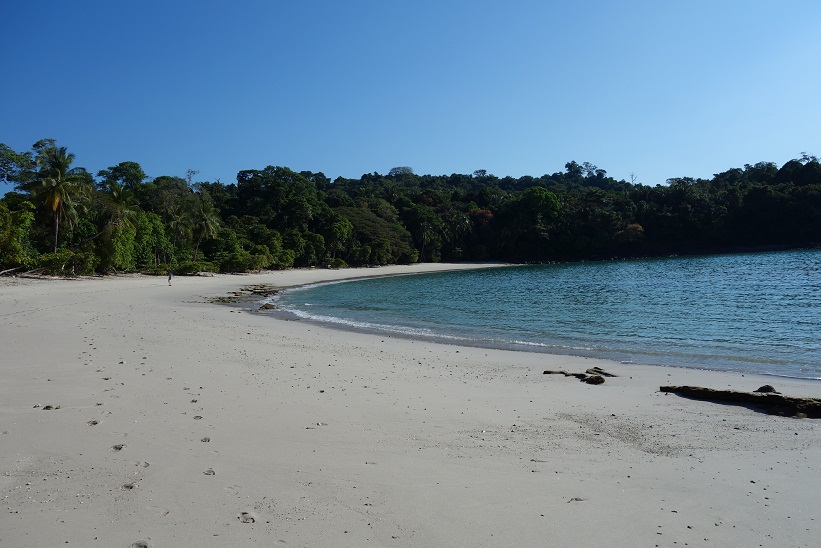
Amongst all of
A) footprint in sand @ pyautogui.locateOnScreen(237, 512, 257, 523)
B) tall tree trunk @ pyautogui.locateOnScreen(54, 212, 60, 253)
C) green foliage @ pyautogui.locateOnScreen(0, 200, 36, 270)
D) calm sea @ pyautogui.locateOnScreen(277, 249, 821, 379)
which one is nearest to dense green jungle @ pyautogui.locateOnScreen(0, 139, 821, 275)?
tall tree trunk @ pyautogui.locateOnScreen(54, 212, 60, 253)

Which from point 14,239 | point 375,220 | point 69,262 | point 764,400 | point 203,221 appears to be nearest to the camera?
point 764,400

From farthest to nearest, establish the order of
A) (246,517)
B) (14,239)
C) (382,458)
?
(14,239)
(382,458)
(246,517)

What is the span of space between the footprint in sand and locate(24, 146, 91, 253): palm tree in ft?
135

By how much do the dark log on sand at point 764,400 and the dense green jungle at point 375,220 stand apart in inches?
1620

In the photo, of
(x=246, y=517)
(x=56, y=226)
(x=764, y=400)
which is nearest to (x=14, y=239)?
(x=56, y=226)

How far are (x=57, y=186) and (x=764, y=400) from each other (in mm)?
43942

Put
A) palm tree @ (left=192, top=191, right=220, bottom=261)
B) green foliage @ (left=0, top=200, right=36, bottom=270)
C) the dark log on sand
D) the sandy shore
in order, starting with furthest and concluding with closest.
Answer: palm tree @ (left=192, top=191, right=220, bottom=261)
green foliage @ (left=0, top=200, right=36, bottom=270)
the dark log on sand
the sandy shore

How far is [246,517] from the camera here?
3945 mm

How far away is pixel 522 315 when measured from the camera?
21.6 m

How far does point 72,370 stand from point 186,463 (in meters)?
5.55

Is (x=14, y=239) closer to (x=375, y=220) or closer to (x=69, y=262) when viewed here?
(x=69, y=262)

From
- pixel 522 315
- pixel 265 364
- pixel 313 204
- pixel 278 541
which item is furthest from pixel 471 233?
pixel 278 541

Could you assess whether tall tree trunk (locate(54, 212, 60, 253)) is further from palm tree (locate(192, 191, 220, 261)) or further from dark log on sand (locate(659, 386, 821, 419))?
dark log on sand (locate(659, 386, 821, 419))

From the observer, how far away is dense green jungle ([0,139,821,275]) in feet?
137
